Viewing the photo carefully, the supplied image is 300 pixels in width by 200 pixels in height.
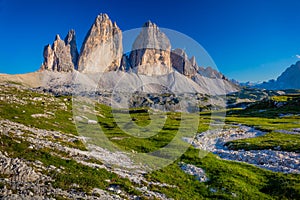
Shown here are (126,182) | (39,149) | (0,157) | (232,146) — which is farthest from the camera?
(232,146)

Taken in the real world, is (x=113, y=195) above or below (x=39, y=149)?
below

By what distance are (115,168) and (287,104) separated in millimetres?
148245

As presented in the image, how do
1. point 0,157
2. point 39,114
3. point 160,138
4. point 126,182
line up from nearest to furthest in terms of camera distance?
1. point 0,157
2. point 126,182
3. point 160,138
4. point 39,114

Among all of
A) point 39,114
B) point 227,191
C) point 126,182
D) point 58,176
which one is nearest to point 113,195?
point 126,182

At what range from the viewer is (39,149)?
82.8 ft

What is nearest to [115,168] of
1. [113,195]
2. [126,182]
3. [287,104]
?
[126,182]

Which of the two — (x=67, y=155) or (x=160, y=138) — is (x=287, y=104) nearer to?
(x=160, y=138)

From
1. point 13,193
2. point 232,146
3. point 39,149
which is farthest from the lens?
point 232,146

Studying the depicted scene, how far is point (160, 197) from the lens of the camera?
20.5 meters

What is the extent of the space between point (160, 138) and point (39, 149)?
31.9m

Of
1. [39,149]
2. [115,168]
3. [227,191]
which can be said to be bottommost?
[227,191]

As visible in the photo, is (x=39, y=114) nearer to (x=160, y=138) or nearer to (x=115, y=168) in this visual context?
(x=160, y=138)

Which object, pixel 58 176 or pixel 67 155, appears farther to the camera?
pixel 67 155

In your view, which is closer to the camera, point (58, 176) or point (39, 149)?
point (58, 176)
